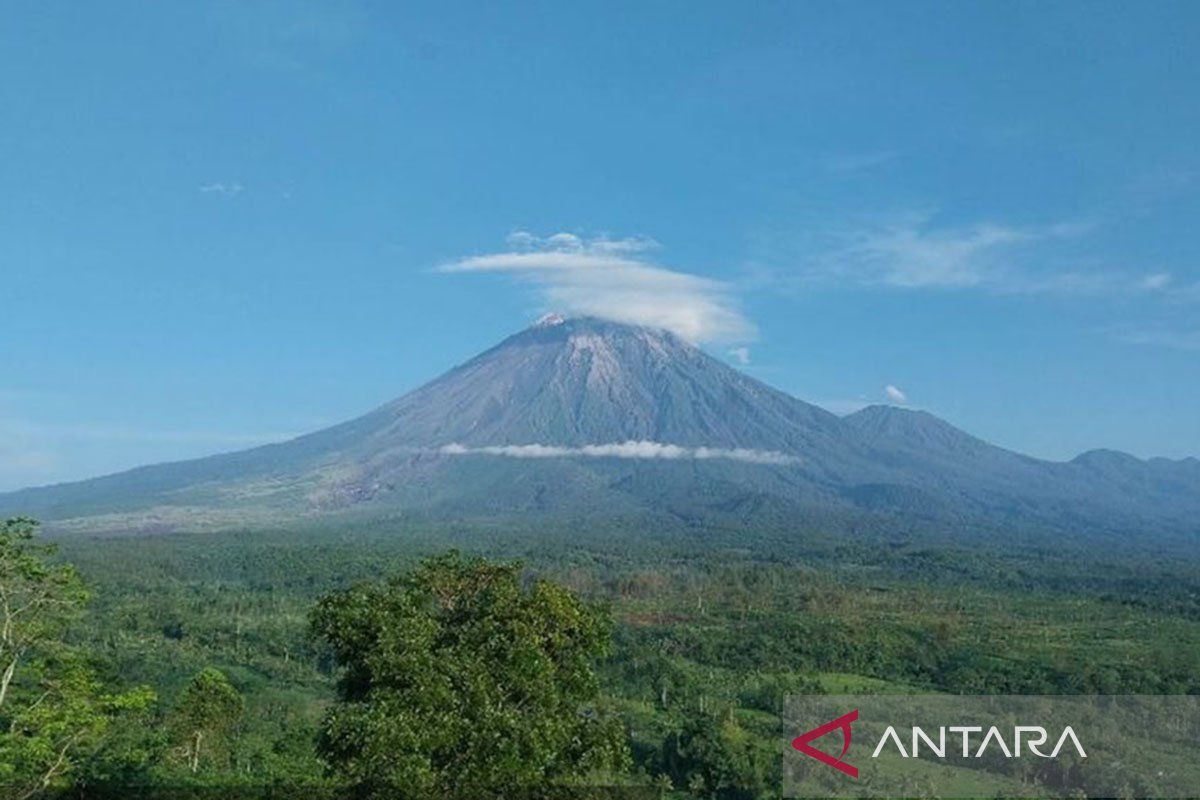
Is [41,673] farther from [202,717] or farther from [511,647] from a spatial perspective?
[202,717]

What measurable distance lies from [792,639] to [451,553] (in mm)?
44240

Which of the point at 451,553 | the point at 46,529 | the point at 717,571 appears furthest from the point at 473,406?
the point at 451,553

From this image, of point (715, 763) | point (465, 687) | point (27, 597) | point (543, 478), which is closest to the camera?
point (465, 687)

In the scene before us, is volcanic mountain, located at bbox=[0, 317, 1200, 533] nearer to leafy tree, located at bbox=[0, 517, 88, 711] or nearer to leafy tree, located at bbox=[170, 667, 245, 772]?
leafy tree, located at bbox=[170, 667, 245, 772]

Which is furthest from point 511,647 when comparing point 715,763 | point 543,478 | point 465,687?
point 543,478

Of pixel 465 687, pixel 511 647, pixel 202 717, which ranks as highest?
pixel 511 647

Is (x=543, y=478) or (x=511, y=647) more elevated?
(x=543, y=478)

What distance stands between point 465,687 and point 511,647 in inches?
26.9

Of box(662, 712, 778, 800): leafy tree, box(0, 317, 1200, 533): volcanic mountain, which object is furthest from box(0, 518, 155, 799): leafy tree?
box(0, 317, 1200, 533): volcanic mountain

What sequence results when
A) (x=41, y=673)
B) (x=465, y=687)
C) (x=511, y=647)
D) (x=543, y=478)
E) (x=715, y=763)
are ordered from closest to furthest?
(x=465, y=687)
(x=511, y=647)
(x=41, y=673)
(x=715, y=763)
(x=543, y=478)

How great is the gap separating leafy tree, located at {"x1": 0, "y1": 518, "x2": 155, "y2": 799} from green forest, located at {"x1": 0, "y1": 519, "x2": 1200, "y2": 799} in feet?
0.15

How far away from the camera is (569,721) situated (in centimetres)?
1216

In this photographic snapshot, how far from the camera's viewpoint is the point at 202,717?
23.9 m

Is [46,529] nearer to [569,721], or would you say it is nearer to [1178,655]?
[1178,655]
